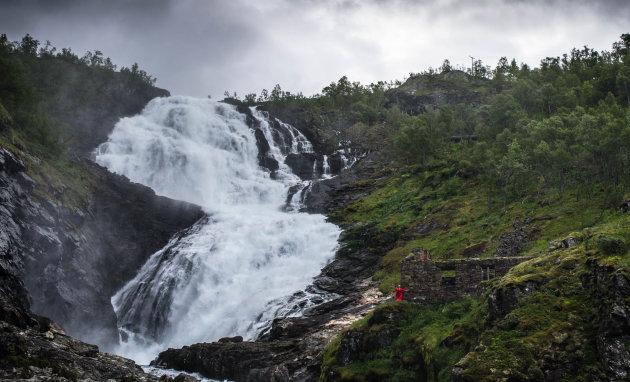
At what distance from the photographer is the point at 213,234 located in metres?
46.2

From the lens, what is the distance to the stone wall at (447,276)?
18.4m

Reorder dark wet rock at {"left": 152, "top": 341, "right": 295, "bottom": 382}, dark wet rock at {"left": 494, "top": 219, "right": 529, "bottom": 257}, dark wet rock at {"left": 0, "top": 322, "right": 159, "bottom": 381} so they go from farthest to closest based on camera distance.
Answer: dark wet rock at {"left": 494, "top": 219, "right": 529, "bottom": 257}
dark wet rock at {"left": 152, "top": 341, "right": 295, "bottom": 382}
dark wet rock at {"left": 0, "top": 322, "right": 159, "bottom": 381}

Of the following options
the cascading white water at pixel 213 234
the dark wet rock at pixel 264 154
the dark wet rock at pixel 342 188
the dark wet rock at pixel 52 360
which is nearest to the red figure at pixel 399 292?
the dark wet rock at pixel 52 360

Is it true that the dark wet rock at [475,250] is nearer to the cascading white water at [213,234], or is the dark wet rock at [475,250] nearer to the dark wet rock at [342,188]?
the cascading white water at [213,234]

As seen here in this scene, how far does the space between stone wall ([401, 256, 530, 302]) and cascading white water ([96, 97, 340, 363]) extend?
562 inches

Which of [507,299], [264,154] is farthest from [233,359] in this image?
[264,154]

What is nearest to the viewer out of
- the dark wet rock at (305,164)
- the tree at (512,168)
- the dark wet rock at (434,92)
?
the tree at (512,168)

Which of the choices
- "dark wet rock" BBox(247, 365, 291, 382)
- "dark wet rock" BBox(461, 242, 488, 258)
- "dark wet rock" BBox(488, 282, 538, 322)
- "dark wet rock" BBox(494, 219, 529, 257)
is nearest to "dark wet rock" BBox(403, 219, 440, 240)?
"dark wet rock" BBox(461, 242, 488, 258)

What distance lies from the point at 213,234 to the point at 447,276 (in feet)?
102

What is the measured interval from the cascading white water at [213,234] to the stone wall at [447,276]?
14287mm

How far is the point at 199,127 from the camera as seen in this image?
73.2 meters

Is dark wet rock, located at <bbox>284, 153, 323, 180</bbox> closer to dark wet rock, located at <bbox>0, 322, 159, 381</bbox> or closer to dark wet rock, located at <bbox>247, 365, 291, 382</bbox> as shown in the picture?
dark wet rock, located at <bbox>247, 365, 291, 382</bbox>

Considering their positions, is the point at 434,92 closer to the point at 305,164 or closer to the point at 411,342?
the point at 305,164

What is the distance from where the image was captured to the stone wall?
60.2ft
